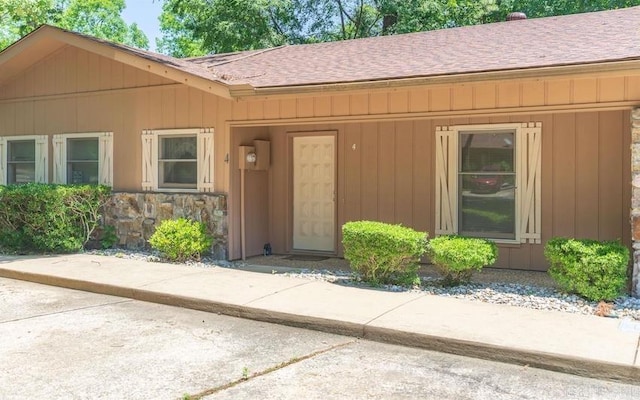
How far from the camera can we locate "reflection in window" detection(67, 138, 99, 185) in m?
11.5

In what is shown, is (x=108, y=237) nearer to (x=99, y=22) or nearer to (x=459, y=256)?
(x=459, y=256)

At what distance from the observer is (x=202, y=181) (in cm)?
1021

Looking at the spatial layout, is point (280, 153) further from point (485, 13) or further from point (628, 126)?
point (485, 13)

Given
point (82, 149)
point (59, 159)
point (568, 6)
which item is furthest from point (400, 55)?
point (568, 6)

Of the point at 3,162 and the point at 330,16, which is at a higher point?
the point at 330,16

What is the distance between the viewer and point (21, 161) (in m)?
12.5

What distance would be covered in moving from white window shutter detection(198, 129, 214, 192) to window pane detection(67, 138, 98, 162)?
247 cm

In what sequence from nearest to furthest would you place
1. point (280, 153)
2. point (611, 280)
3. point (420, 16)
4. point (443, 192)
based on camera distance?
point (611, 280), point (443, 192), point (280, 153), point (420, 16)

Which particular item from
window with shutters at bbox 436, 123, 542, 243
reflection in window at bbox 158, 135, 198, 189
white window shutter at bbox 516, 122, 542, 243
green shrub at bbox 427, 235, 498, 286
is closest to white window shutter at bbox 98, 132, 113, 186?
reflection in window at bbox 158, 135, 198, 189

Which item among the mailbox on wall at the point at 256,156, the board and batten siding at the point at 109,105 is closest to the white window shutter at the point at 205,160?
the board and batten siding at the point at 109,105

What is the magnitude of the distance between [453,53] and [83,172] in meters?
7.04

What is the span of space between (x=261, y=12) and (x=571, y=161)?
13452mm

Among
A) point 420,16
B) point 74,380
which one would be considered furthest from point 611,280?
point 420,16

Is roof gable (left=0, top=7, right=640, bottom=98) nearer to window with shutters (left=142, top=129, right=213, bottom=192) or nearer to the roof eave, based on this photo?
the roof eave
